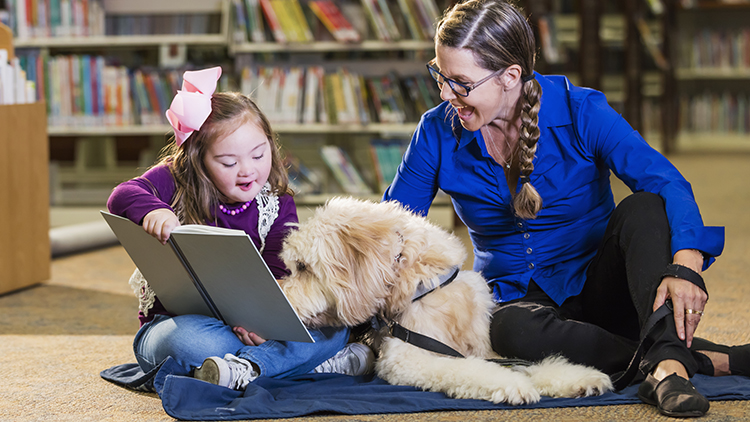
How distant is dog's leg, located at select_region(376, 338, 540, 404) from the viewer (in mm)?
1367

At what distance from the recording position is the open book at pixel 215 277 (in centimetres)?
136

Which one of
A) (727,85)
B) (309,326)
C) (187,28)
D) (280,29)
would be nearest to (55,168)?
(187,28)

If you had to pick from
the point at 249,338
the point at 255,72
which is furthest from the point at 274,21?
the point at 249,338

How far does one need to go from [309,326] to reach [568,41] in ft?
15.6

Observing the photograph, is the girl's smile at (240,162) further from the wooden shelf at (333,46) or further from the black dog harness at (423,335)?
the wooden shelf at (333,46)

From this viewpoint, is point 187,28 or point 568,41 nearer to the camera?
point 187,28

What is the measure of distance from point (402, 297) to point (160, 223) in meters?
0.49

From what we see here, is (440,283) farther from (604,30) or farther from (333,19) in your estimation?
(604,30)

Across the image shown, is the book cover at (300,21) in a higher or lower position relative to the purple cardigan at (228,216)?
higher

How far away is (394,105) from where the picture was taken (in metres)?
3.92

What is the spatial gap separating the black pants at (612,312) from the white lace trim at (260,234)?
562 millimetres

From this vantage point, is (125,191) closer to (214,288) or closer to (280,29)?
(214,288)

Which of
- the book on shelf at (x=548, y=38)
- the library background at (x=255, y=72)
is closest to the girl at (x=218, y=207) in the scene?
the library background at (x=255, y=72)

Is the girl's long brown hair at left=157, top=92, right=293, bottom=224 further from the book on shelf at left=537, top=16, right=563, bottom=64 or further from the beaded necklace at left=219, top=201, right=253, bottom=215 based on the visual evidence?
the book on shelf at left=537, top=16, right=563, bottom=64
